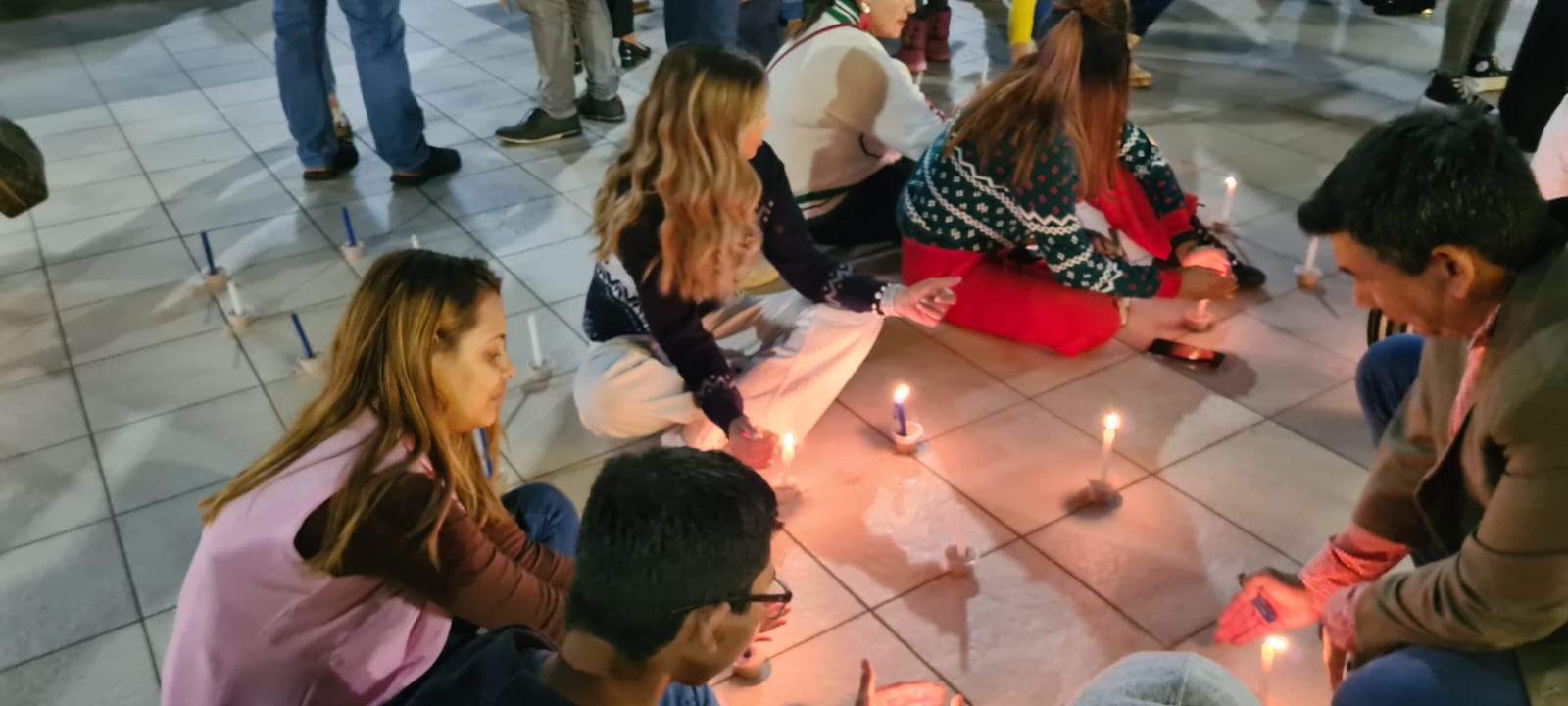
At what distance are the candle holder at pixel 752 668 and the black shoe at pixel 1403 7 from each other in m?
5.62

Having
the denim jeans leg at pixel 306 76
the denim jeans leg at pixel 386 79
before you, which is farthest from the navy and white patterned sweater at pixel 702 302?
the denim jeans leg at pixel 306 76

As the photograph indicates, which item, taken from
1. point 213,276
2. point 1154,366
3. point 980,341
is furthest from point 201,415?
point 1154,366

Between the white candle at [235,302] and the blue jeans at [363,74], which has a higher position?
the blue jeans at [363,74]

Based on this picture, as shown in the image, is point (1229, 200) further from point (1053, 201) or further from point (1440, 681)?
point (1440, 681)

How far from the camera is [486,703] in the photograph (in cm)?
117

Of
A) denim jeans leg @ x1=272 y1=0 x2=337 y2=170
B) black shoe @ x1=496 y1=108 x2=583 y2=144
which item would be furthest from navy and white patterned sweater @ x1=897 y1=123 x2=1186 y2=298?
denim jeans leg @ x1=272 y1=0 x2=337 y2=170

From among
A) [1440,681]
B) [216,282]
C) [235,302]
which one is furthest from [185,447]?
[1440,681]

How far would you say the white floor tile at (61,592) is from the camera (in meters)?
2.11

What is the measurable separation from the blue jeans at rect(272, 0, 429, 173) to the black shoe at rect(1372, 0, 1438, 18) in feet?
16.1

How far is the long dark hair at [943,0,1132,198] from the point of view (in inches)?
99.5

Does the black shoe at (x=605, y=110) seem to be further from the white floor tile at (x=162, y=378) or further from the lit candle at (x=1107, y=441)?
the lit candle at (x=1107, y=441)

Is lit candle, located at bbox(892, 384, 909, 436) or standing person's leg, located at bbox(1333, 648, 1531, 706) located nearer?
standing person's leg, located at bbox(1333, 648, 1531, 706)

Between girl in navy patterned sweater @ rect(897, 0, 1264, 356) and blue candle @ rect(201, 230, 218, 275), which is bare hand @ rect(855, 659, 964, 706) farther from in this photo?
blue candle @ rect(201, 230, 218, 275)

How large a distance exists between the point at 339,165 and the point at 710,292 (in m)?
2.39
